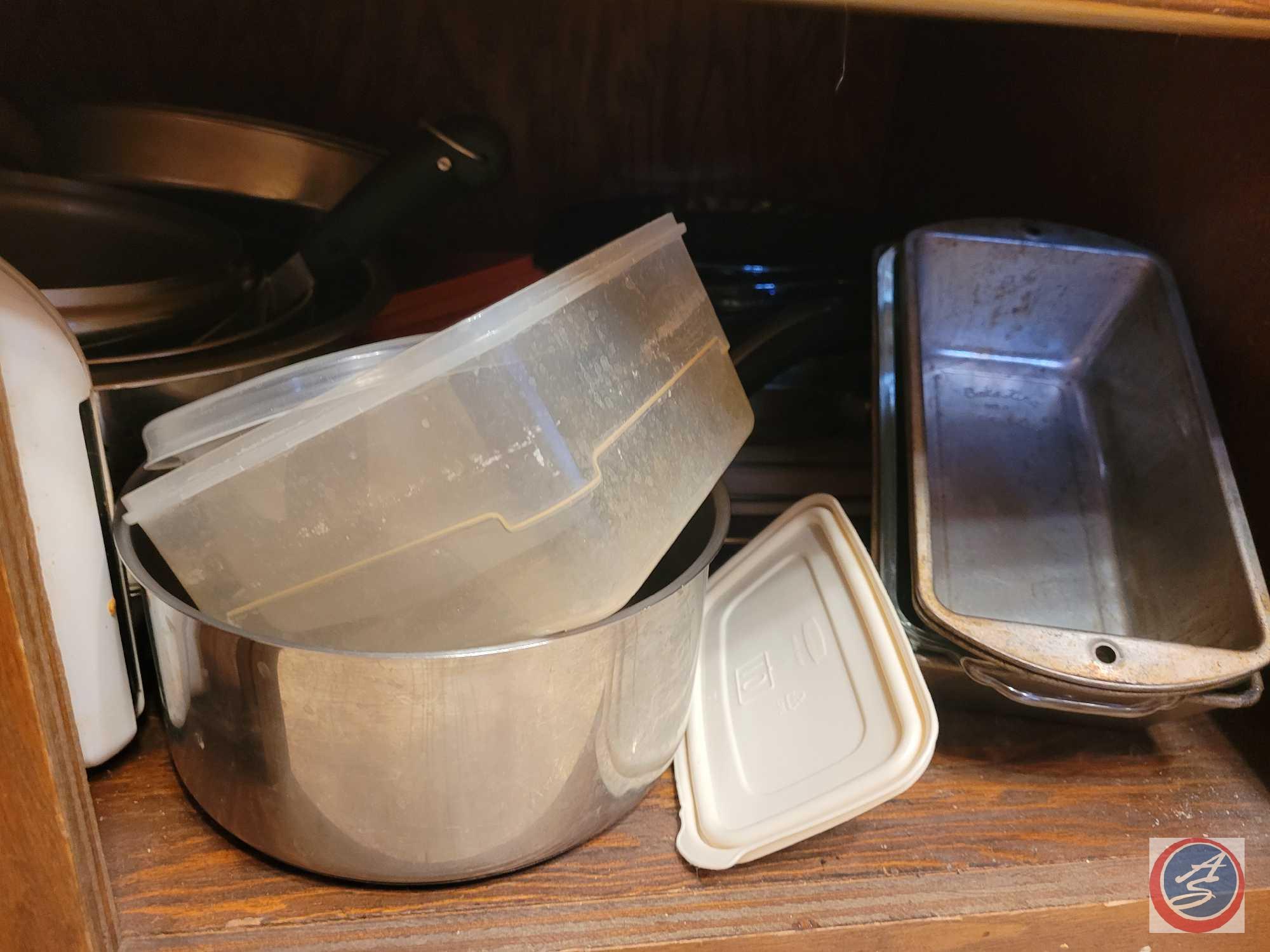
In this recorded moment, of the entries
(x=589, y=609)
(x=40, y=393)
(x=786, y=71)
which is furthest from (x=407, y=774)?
(x=786, y=71)

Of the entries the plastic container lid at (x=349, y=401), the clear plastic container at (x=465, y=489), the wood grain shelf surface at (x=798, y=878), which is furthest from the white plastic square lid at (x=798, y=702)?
the plastic container lid at (x=349, y=401)

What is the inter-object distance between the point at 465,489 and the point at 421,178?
0.89 ft

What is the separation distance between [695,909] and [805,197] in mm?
711

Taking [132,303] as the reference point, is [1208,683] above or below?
below

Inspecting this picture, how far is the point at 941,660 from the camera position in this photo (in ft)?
1.63

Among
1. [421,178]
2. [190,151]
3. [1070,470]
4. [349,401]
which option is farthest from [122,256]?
[1070,470]

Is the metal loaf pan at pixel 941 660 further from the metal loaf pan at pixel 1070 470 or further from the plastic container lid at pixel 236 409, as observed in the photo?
the plastic container lid at pixel 236 409

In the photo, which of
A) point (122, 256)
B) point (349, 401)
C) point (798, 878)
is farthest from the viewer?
point (122, 256)

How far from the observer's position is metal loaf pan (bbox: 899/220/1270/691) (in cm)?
46

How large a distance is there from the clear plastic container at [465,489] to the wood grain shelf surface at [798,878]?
14 cm

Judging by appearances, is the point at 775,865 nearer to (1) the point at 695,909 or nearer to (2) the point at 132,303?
(1) the point at 695,909

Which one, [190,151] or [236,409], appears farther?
[190,151]

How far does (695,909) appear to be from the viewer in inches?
16.7

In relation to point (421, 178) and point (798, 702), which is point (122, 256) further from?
point (798, 702)
